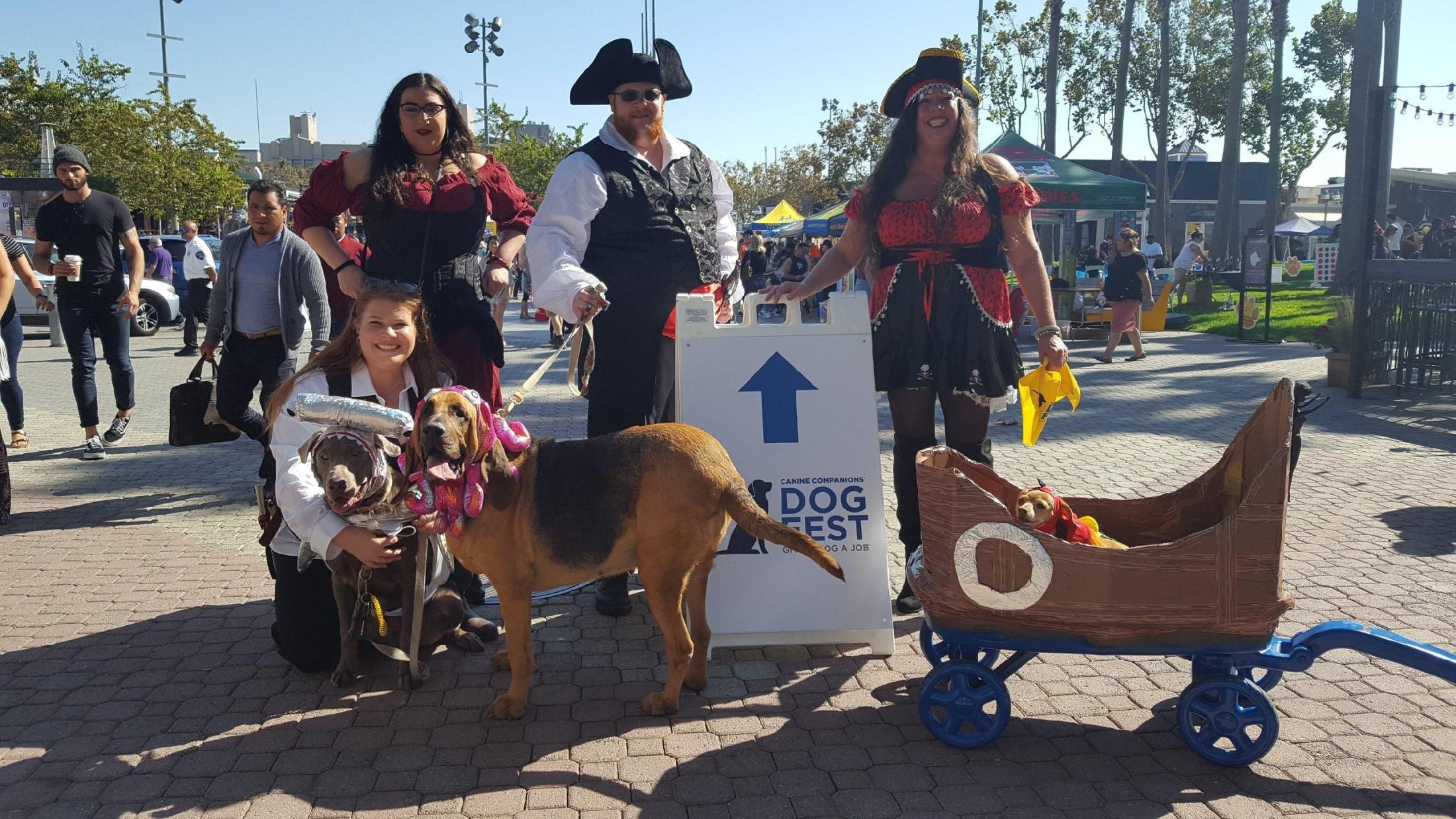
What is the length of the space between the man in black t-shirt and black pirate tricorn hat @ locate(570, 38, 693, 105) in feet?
17.7

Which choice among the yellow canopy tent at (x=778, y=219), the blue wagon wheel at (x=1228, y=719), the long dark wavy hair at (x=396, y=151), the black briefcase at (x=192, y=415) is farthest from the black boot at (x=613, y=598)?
the yellow canopy tent at (x=778, y=219)

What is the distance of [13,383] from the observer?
7812 millimetres

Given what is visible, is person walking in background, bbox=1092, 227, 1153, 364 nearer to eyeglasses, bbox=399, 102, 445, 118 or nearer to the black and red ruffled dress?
the black and red ruffled dress

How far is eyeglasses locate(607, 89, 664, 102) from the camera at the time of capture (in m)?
4.05

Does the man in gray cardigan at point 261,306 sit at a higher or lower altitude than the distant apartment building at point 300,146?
lower

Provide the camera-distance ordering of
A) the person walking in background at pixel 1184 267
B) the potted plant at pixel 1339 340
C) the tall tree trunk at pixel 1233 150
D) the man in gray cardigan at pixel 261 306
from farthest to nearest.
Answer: the tall tree trunk at pixel 1233 150 < the person walking in background at pixel 1184 267 < the potted plant at pixel 1339 340 < the man in gray cardigan at pixel 261 306

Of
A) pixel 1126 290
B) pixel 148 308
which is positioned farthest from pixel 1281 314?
pixel 148 308

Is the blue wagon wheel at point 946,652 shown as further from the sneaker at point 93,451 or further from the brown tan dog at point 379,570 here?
the sneaker at point 93,451

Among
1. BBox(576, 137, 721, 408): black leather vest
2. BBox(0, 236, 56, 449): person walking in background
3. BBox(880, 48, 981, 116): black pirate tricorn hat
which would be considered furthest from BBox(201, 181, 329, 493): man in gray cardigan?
BBox(880, 48, 981, 116): black pirate tricorn hat

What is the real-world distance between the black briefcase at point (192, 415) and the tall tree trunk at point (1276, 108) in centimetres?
3130

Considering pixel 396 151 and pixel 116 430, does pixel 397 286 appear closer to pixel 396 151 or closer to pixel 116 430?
pixel 396 151

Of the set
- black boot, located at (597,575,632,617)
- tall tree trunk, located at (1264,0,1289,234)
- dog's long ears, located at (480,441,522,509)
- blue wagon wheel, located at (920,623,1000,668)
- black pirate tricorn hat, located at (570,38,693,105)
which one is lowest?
black boot, located at (597,575,632,617)

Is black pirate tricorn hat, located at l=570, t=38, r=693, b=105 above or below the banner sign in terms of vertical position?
above

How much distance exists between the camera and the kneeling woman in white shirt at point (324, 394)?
338 cm
